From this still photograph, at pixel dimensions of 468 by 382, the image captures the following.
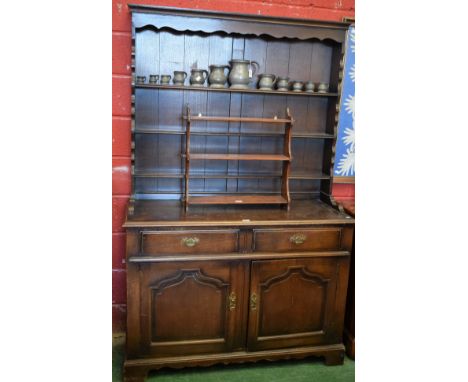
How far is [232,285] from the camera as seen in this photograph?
212 centimetres

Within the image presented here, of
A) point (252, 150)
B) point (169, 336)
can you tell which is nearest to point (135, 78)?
point (252, 150)

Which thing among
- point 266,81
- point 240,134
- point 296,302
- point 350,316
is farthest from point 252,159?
point 350,316

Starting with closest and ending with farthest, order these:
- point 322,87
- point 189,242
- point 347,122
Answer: point 189,242, point 322,87, point 347,122

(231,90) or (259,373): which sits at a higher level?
(231,90)

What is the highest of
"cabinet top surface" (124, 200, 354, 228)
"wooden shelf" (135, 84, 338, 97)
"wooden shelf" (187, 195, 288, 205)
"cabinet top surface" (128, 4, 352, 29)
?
"cabinet top surface" (128, 4, 352, 29)

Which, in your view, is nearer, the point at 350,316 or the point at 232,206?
the point at 232,206

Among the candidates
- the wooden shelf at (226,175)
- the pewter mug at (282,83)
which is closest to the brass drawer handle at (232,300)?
the wooden shelf at (226,175)

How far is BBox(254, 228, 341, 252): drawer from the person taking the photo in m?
2.10

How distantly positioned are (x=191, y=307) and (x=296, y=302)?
22.7 inches

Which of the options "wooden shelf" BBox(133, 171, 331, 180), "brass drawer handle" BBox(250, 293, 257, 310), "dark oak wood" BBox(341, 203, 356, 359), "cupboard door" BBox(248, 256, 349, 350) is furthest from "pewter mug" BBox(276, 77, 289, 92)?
"brass drawer handle" BBox(250, 293, 257, 310)

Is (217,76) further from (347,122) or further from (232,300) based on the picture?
(232,300)

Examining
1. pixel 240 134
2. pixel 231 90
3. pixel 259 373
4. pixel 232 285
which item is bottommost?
pixel 259 373

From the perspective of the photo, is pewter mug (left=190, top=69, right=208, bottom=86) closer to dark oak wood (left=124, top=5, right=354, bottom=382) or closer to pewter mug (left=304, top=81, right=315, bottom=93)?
dark oak wood (left=124, top=5, right=354, bottom=382)

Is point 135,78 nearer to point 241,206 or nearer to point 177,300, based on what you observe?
point 241,206
